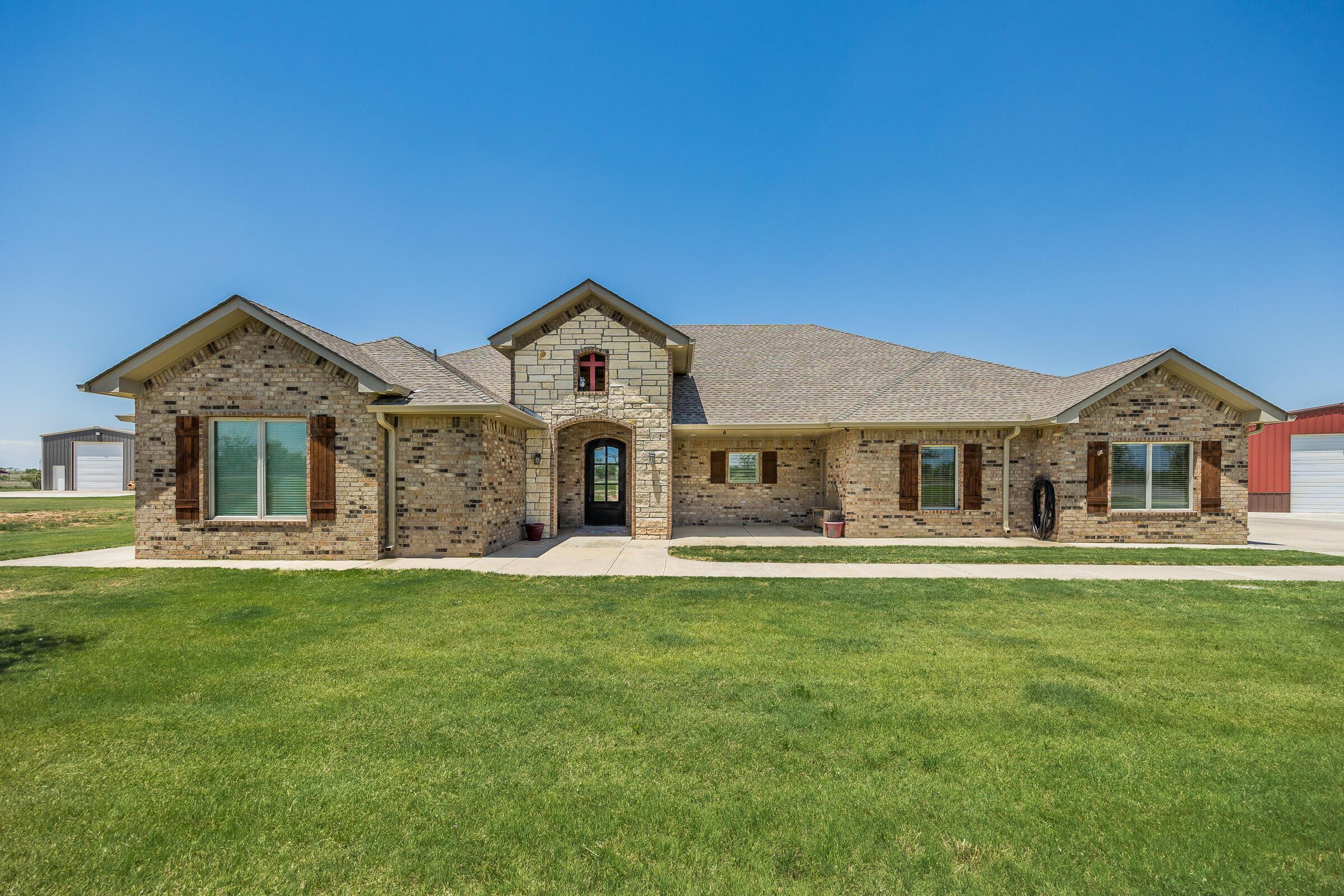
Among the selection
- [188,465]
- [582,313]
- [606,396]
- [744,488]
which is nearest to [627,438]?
[606,396]

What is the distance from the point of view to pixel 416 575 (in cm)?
929

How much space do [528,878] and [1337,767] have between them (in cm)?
472

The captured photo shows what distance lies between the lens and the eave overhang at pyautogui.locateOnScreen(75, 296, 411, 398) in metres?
10.4

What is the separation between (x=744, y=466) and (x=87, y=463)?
4471 centimetres

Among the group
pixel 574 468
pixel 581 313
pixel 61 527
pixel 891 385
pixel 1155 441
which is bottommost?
pixel 61 527

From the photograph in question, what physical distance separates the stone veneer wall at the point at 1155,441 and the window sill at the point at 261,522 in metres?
16.3

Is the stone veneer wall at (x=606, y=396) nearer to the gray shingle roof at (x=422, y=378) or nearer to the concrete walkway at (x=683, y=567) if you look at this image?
the gray shingle roof at (x=422, y=378)

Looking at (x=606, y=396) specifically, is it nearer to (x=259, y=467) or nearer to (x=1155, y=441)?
(x=259, y=467)

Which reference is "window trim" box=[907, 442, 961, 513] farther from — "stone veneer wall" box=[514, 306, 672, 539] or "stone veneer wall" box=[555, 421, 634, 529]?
"stone veneer wall" box=[555, 421, 634, 529]

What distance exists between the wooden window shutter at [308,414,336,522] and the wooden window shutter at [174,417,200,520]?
2.10m

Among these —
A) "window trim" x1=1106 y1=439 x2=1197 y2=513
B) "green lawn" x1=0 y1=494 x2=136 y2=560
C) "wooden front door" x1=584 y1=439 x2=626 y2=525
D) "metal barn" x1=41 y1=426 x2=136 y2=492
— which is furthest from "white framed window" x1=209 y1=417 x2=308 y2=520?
"metal barn" x1=41 y1=426 x2=136 y2=492

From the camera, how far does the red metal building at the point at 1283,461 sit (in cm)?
2206

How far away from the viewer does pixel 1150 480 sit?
1414 cm

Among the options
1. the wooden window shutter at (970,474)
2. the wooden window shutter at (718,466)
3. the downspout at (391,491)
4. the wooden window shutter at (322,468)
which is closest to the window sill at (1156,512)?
the wooden window shutter at (970,474)
